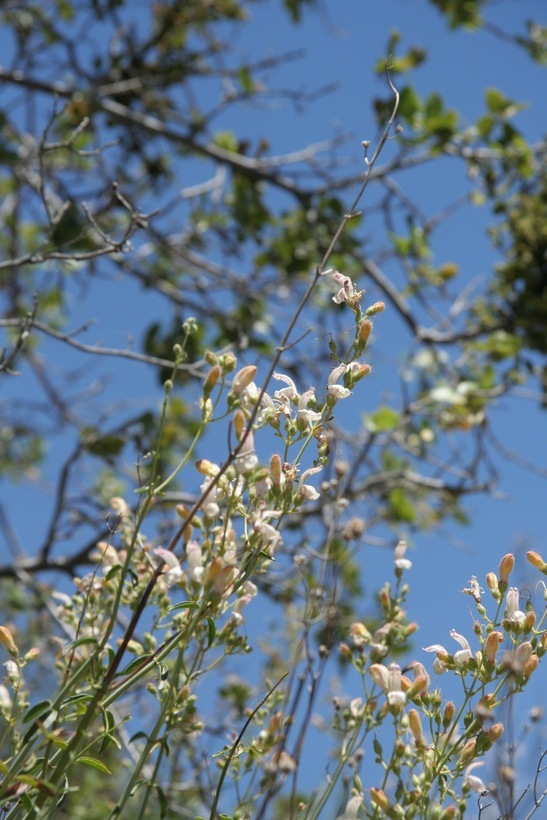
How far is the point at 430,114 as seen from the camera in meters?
3.06

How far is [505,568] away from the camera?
931 mm

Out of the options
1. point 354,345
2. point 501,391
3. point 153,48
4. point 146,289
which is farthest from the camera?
point 153,48

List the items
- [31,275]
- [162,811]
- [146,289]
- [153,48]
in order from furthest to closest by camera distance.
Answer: [31,275] < [153,48] < [146,289] < [162,811]

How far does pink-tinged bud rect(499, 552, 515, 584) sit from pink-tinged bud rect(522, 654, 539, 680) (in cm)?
12

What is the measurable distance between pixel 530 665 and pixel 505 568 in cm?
13

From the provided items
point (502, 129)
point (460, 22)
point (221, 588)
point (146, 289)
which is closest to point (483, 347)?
point (502, 129)

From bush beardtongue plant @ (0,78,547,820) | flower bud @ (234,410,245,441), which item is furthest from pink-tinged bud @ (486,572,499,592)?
flower bud @ (234,410,245,441)

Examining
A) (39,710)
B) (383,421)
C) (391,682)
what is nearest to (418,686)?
(391,682)

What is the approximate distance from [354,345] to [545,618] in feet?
1.07

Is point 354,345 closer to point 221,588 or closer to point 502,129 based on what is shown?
point 221,588

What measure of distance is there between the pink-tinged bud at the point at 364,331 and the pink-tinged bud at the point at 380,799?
419 millimetres

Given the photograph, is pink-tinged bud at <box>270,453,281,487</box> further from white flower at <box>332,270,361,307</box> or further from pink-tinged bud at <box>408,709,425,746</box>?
pink-tinged bud at <box>408,709,425,746</box>

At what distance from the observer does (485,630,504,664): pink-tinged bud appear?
83 centimetres

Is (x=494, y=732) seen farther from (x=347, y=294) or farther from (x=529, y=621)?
(x=347, y=294)
